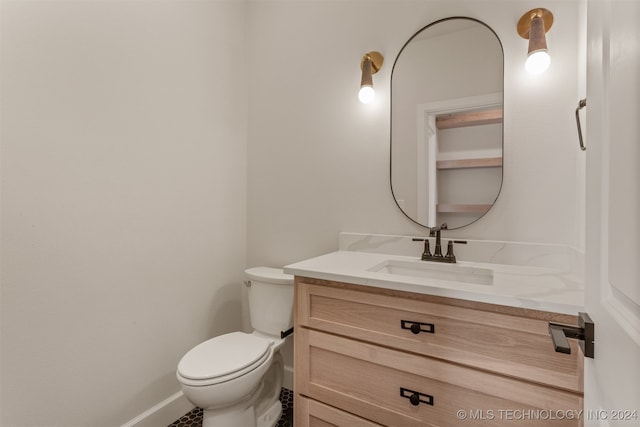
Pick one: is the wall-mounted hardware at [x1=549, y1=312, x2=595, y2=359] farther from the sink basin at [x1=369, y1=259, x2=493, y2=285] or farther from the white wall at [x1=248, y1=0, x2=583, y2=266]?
the white wall at [x1=248, y1=0, x2=583, y2=266]

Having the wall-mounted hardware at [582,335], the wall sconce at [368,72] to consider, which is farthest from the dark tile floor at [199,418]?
the wall sconce at [368,72]

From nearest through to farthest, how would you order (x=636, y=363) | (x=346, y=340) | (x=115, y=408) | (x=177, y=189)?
(x=636, y=363) < (x=346, y=340) < (x=115, y=408) < (x=177, y=189)

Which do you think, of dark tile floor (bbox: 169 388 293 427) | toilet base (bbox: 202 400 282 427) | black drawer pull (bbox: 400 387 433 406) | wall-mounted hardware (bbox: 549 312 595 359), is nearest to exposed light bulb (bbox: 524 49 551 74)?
wall-mounted hardware (bbox: 549 312 595 359)

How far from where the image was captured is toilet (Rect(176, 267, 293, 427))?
3.99ft

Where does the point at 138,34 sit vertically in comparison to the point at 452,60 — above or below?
above

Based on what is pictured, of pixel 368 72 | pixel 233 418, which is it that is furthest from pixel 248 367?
pixel 368 72

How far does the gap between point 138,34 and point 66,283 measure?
1.23 metres

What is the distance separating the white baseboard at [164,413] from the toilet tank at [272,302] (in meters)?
0.57

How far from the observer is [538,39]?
3.85 feet

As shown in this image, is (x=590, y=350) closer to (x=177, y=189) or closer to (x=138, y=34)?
(x=177, y=189)

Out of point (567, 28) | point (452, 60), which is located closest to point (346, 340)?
point (452, 60)

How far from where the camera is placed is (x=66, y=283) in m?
1.24

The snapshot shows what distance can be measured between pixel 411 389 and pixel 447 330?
0.26 meters

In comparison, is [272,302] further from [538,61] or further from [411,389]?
[538,61]
